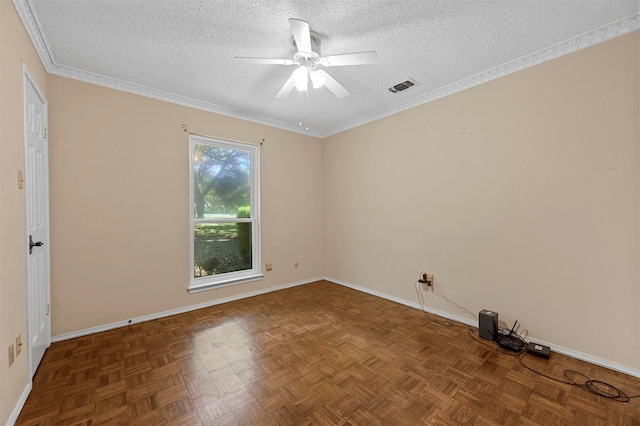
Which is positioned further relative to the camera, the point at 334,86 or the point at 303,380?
the point at 334,86

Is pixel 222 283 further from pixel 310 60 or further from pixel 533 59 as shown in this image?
pixel 533 59

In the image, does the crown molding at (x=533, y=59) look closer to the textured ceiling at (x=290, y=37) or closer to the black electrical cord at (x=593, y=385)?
the textured ceiling at (x=290, y=37)

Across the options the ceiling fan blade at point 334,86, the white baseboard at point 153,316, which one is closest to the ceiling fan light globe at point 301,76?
the ceiling fan blade at point 334,86

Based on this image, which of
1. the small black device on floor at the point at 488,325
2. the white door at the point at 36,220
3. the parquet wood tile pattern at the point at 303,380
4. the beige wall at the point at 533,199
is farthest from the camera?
the small black device on floor at the point at 488,325

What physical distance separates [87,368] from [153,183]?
6.08 ft

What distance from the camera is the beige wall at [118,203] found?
2.55 m

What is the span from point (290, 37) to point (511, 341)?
3.24m

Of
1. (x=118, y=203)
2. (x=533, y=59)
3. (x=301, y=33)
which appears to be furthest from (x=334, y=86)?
(x=118, y=203)

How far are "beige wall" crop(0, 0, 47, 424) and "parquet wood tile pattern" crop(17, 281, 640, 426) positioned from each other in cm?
26

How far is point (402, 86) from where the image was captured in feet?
9.75

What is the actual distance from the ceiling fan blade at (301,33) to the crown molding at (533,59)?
1.89 meters

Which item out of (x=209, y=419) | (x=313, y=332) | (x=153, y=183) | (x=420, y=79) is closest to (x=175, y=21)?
(x=153, y=183)

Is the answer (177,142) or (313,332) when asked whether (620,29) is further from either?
(177,142)

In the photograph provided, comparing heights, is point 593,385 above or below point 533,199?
below
